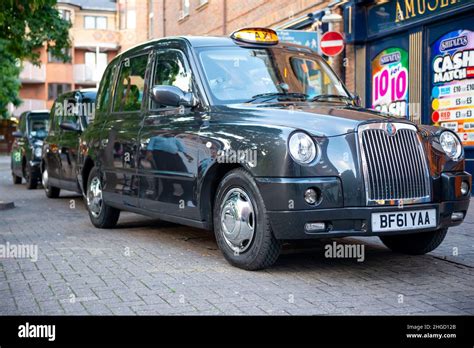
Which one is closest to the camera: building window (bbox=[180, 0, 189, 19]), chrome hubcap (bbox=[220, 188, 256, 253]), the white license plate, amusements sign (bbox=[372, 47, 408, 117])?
the white license plate

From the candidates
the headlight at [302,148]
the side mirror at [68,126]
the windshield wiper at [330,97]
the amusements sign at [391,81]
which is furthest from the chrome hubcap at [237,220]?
the amusements sign at [391,81]

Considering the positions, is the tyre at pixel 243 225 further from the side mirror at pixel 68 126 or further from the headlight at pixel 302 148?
the side mirror at pixel 68 126

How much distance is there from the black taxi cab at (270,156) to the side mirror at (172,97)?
1 centimetres

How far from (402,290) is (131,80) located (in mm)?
4234

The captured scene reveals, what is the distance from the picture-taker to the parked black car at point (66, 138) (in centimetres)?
1145

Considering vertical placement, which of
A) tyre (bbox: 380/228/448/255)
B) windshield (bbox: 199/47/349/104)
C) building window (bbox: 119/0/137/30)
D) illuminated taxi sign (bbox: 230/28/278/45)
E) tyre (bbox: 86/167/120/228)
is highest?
building window (bbox: 119/0/137/30)

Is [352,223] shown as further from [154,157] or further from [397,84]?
[397,84]

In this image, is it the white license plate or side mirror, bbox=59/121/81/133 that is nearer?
the white license plate

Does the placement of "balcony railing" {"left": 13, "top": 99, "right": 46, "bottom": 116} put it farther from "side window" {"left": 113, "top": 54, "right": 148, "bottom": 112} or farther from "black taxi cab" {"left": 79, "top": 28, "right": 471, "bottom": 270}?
"black taxi cab" {"left": 79, "top": 28, "right": 471, "bottom": 270}

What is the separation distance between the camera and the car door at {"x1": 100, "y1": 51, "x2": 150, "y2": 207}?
7.48 metres

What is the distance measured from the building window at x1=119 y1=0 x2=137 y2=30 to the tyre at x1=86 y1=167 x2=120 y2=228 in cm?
5231

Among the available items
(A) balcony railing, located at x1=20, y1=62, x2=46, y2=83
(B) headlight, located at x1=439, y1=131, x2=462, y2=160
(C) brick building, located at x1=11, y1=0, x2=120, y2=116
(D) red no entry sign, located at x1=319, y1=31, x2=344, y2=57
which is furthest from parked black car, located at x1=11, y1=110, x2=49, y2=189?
(C) brick building, located at x1=11, y1=0, x2=120, y2=116

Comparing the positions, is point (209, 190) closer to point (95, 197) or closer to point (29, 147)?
point (95, 197)
